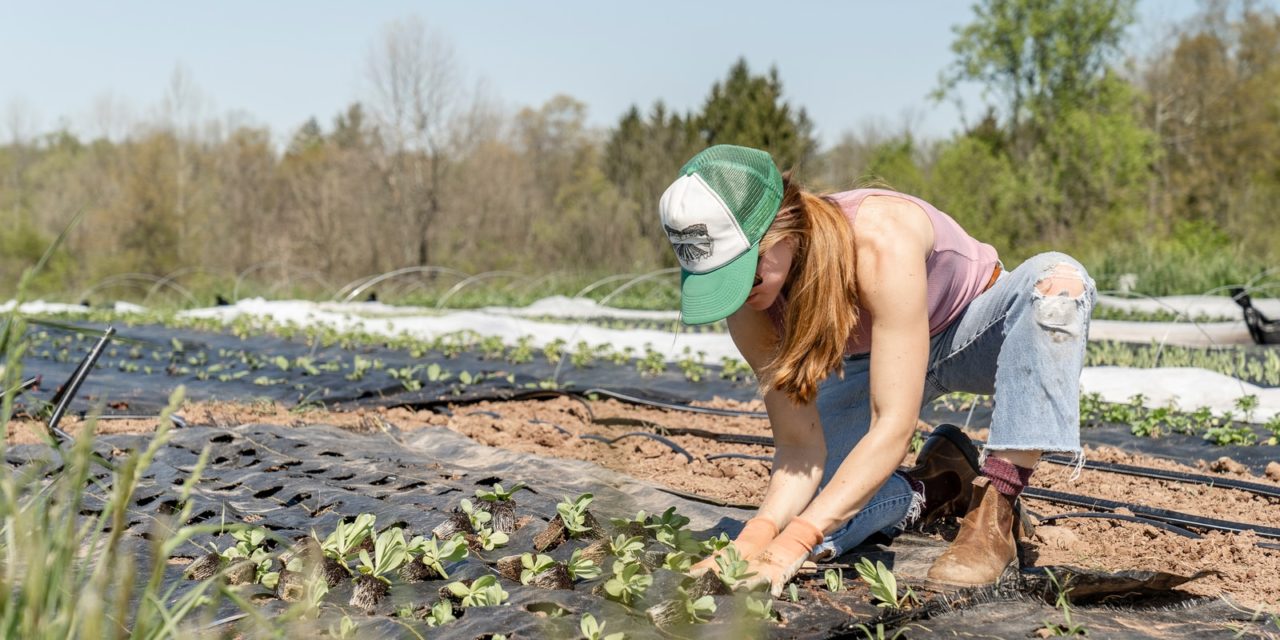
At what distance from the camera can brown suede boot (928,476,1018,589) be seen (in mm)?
2152

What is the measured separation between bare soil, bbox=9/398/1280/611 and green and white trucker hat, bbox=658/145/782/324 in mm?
1177

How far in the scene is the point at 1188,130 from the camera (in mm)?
24281

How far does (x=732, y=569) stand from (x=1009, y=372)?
861mm

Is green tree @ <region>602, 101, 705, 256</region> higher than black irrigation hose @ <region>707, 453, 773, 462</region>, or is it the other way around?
green tree @ <region>602, 101, 705, 256</region>

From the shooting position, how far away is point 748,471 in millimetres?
3562

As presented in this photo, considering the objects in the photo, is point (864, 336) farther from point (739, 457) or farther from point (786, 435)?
point (739, 457)

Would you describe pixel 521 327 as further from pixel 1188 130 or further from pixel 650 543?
pixel 1188 130

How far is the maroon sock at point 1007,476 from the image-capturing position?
2.30 m

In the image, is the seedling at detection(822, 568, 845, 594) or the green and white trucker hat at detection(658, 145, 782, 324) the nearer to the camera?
the green and white trucker hat at detection(658, 145, 782, 324)

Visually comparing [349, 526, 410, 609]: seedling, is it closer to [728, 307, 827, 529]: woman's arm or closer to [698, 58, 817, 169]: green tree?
[728, 307, 827, 529]: woman's arm

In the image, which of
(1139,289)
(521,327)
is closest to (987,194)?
(1139,289)

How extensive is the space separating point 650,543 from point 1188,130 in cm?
2611

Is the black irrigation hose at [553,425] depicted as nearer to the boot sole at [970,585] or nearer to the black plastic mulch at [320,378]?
the black plastic mulch at [320,378]

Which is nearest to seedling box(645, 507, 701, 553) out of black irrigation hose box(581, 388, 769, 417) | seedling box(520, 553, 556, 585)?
seedling box(520, 553, 556, 585)
